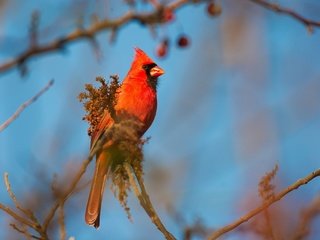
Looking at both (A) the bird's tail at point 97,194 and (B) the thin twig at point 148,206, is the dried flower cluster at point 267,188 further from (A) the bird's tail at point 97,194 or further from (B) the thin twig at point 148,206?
(A) the bird's tail at point 97,194

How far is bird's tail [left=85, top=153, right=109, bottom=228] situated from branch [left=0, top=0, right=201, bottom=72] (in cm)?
208

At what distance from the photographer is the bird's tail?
3453 millimetres

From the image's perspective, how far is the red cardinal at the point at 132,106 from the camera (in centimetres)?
330

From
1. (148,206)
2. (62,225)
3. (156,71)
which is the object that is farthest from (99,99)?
(156,71)

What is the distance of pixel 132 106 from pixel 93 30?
246 cm

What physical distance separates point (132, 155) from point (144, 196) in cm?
22

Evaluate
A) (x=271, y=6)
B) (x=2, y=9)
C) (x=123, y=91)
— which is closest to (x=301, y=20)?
(x=271, y=6)

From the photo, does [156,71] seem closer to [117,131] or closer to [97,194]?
[97,194]

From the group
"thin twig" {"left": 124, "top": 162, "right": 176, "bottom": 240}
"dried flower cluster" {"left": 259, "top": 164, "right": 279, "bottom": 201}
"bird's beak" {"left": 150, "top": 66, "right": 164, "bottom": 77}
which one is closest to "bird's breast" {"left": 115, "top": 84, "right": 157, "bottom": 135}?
"bird's beak" {"left": 150, "top": 66, "right": 164, "bottom": 77}

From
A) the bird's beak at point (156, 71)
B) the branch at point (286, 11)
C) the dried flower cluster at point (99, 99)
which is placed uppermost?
the bird's beak at point (156, 71)

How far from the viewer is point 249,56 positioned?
17.2 ft

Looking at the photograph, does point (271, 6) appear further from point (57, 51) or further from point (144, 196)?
point (144, 196)

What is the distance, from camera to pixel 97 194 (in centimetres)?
357

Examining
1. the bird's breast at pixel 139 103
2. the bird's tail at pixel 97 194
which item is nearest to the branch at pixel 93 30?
the bird's tail at pixel 97 194
